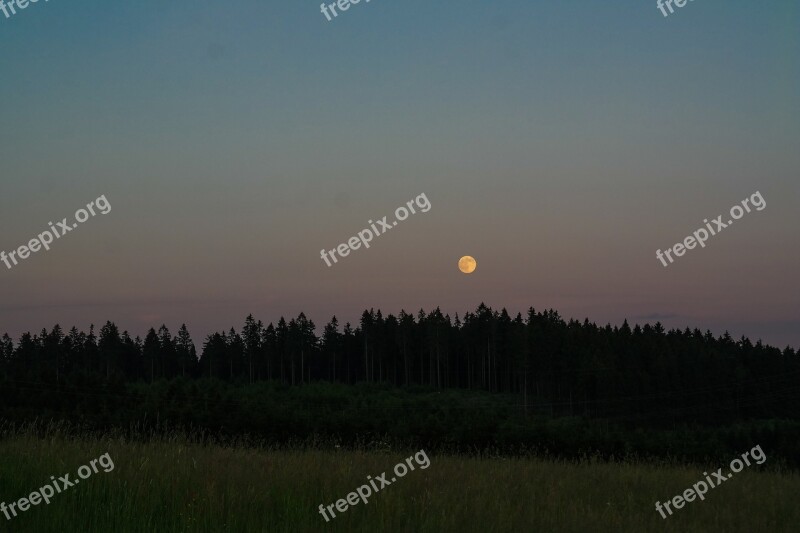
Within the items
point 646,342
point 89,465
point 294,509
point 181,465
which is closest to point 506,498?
point 294,509

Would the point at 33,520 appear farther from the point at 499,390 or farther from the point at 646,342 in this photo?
the point at 499,390

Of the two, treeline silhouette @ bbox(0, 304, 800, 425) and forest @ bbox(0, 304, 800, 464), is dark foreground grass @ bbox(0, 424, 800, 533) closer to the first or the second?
forest @ bbox(0, 304, 800, 464)

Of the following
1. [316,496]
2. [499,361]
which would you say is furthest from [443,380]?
[316,496]

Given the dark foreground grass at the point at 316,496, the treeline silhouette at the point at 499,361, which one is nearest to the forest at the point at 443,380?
the treeline silhouette at the point at 499,361

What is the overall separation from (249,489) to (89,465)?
2.47 meters

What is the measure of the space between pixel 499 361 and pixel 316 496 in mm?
138268

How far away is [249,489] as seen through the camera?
9.80 m

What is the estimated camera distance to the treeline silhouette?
388 feet

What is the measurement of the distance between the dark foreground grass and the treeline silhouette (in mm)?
99596

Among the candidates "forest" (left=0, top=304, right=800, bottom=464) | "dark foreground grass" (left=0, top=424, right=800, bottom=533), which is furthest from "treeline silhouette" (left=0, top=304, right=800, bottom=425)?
"dark foreground grass" (left=0, top=424, right=800, bottom=533)

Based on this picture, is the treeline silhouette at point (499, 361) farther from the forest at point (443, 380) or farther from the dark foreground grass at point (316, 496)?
the dark foreground grass at point (316, 496)

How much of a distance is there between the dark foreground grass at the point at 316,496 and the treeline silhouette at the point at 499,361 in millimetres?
99596

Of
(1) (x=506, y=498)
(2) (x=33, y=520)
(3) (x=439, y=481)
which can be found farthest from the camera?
(3) (x=439, y=481)

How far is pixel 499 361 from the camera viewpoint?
146000mm
